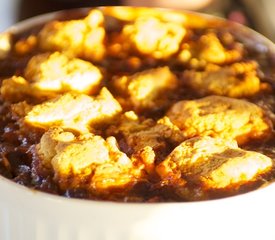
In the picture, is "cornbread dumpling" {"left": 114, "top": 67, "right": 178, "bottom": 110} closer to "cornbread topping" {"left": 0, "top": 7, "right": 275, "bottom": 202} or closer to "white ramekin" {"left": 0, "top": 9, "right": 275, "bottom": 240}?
"cornbread topping" {"left": 0, "top": 7, "right": 275, "bottom": 202}

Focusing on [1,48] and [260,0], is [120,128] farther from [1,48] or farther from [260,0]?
[260,0]

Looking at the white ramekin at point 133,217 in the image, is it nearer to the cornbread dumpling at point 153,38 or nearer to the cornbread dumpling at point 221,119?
the cornbread dumpling at point 221,119

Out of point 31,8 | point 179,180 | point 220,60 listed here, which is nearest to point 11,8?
point 31,8

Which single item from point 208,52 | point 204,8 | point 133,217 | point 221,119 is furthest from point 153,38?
point 204,8

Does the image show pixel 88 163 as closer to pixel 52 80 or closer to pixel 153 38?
pixel 52 80

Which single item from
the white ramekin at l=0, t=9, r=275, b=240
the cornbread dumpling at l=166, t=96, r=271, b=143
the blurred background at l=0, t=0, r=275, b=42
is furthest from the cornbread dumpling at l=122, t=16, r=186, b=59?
the blurred background at l=0, t=0, r=275, b=42

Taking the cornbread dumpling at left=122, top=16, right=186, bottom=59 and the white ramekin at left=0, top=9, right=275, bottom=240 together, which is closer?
the white ramekin at left=0, top=9, right=275, bottom=240


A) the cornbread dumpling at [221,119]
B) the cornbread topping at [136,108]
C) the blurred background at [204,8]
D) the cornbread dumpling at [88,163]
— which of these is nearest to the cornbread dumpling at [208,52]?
the cornbread topping at [136,108]
